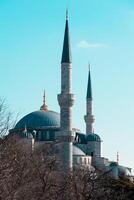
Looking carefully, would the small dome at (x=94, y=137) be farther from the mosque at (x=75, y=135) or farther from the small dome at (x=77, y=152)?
the small dome at (x=77, y=152)

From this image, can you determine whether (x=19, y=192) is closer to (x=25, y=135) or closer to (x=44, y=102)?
(x=25, y=135)

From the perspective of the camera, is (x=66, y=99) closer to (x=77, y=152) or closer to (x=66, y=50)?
(x=66, y=50)

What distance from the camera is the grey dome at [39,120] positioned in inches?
2148

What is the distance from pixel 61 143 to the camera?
42906 mm

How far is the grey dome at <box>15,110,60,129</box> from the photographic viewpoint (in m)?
54.6

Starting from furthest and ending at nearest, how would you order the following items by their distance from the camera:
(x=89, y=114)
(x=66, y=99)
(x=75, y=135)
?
(x=75, y=135) < (x=89, y=114) < (x=66, y=99)

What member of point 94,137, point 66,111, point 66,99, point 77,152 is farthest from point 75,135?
point 66,99

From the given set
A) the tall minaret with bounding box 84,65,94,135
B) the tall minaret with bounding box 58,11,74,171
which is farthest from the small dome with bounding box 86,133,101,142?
the tall minaret with bounding box 58,11,74,171

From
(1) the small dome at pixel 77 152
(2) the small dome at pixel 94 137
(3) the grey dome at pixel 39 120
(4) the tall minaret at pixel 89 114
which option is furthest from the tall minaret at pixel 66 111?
(3) the grey dome at pixel 39 120

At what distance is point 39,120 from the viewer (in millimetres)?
54875

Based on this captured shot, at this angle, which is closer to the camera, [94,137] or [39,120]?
[94,137]

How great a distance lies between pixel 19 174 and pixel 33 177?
269 centimetres

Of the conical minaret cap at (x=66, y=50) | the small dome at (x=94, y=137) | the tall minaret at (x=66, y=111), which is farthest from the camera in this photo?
the small dome at (x=94, y=137)

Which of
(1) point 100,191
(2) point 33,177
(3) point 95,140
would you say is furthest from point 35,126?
(2) point 33,177
